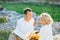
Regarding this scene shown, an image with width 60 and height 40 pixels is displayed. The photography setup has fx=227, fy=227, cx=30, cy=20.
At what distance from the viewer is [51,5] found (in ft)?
11.5

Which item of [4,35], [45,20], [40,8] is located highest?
[40,8]

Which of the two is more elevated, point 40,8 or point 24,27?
point 40,8

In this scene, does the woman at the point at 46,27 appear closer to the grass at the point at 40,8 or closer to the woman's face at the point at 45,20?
the woman's face at the point at 45,20

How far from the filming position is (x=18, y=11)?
11.5 ft

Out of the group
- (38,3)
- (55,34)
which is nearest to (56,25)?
(55,34)

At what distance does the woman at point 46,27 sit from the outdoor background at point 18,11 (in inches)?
4.9

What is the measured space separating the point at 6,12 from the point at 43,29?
2.15 ft

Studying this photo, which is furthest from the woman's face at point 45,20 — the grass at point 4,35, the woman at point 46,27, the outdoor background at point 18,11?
the grass at point 4,35

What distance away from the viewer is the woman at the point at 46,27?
10.7 ft

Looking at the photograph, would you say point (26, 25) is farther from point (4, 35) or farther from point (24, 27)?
point (4, 35)

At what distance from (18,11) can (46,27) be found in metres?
0.54

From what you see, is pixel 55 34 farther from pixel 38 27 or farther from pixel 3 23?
pixel 3 23

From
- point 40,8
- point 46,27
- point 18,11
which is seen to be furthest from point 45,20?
point 18,11

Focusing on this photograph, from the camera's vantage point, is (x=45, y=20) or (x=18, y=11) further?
(x=18, y=11)
